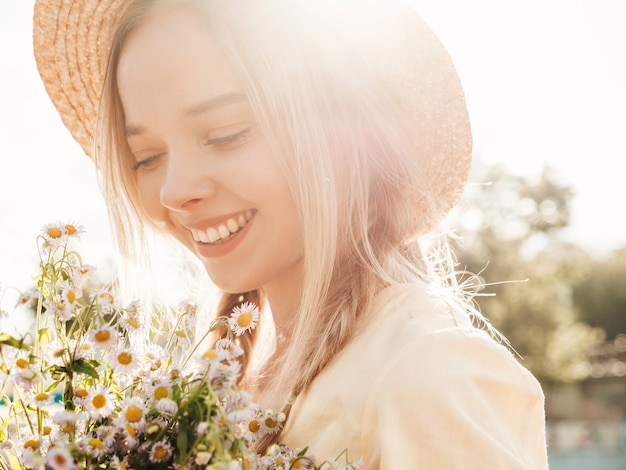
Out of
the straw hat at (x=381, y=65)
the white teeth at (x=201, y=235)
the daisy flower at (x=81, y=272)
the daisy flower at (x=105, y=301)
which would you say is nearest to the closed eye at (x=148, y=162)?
the white teeth at (x=201, y=235)

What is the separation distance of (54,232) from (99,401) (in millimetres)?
331

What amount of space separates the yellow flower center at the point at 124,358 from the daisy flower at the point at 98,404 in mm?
61

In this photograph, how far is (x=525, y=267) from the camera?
92.9 feet

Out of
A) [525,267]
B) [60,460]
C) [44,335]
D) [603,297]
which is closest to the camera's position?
[60,460]

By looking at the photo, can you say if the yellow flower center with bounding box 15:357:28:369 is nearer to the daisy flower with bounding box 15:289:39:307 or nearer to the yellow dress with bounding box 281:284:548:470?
the daisy flower with bounding box 15:289:39:307

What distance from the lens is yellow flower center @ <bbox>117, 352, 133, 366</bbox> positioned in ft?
3.90

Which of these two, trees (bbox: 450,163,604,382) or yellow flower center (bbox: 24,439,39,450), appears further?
trees (bbox: 450,163,604,382)

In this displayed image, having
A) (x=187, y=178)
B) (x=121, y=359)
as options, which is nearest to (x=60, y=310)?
(x=121, y=359)

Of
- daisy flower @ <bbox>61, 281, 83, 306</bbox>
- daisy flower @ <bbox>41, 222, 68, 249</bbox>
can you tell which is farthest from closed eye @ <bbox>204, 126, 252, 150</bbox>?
daisy flower @ <bbox>61, 281, 83, 306</bbox>

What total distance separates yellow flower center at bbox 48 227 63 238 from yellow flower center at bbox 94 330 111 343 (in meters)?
0.25

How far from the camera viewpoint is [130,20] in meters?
2.00

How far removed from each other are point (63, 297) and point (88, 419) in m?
0.20

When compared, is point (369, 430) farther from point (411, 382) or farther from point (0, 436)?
point (0, 436)

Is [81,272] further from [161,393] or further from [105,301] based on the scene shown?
[161,393]
